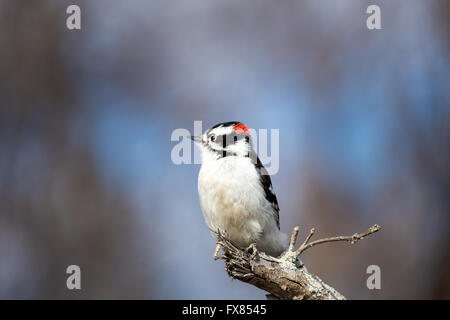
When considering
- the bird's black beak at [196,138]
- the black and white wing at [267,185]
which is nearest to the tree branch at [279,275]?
the black and white wing at [267,185]

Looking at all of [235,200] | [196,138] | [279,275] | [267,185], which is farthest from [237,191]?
[279,275]

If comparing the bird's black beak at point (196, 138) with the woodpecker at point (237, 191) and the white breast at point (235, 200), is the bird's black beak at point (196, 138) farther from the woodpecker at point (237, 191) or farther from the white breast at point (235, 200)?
the white breast at point (235, 200)

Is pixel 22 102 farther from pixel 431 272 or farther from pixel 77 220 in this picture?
pixel 431 272

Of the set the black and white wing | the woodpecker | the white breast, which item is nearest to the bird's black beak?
the woodpecker

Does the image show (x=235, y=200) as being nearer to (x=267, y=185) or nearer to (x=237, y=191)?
(x=237, y=191)

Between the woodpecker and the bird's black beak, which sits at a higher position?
the bird's black beak

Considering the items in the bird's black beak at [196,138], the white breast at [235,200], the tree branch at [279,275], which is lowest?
the tree branch at [279,275]

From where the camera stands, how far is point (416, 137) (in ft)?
27.7

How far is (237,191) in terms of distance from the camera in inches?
196

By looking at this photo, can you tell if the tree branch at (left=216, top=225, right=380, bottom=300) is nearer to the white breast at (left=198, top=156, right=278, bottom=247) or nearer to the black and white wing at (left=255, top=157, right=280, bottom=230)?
the white breast at (left=198, top=156, right=278, bottom=247)

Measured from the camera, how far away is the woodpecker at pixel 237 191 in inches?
196

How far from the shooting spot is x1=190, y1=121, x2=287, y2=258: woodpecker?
16.3 feet
